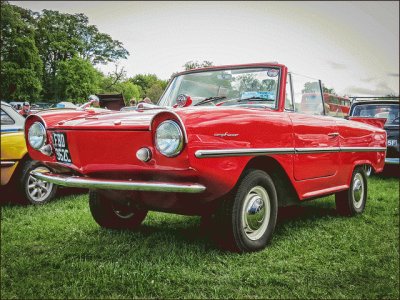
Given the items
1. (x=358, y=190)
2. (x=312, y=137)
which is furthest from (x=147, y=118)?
(x=358, y=190)

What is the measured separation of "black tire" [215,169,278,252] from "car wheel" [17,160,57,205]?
3042mm

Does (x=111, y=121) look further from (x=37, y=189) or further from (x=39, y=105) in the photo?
(x=37, y=189)

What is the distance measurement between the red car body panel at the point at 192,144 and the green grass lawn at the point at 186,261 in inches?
17.7

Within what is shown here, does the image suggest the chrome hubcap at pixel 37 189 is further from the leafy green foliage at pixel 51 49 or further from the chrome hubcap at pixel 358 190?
the chrome hubcap at pixel 358 190

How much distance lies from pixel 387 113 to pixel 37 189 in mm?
7067

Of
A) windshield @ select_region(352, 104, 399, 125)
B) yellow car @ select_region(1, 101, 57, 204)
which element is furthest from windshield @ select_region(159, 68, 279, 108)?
windshield @ select_region(352, 104, 399, 125)

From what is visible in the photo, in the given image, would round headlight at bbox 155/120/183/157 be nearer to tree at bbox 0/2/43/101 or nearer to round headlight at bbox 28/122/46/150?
tree at bbox 0/2/43/101

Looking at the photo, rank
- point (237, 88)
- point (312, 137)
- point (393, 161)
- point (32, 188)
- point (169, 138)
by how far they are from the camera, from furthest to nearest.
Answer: point (393, 161)
point (32, 188)
point (312, 137)
point (237, 88)
point (169, 138)

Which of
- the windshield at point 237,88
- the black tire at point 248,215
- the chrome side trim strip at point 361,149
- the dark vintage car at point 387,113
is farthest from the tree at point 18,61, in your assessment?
the dark vintage car at point 387,113

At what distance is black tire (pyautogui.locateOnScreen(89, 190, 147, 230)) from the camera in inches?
155

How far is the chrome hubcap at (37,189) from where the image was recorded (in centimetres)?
537

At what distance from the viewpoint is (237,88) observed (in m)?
3.70

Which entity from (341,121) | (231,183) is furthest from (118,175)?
(341,121)

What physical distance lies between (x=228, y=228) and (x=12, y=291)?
4.79 ft
